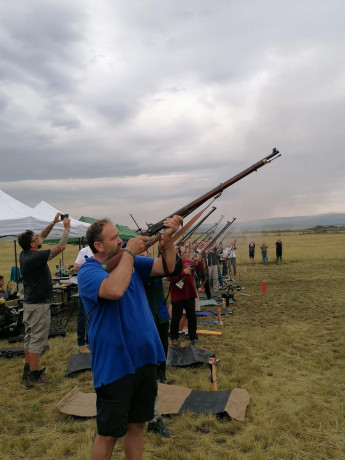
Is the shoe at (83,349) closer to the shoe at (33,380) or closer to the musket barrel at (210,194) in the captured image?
the shoe at (33,380)

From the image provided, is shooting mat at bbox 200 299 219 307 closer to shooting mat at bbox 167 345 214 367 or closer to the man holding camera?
shooting mat at bbox 167 345 214 367

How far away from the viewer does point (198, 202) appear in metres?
4.02

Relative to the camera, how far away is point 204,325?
9.48 m

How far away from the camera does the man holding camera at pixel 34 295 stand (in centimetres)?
535

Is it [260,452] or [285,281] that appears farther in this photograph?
[285,281]

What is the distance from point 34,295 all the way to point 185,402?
275cm

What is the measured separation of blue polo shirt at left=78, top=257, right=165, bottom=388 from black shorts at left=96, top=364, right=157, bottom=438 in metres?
0.07

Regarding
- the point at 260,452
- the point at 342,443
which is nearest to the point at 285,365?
the point at 342,443

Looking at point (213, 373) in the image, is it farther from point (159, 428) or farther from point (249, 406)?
point (159, 428)

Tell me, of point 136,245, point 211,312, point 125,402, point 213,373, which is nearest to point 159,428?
point 213,373

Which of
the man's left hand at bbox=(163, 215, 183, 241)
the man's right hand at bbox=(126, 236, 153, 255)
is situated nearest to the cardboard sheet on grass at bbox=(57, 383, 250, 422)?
the man's left hand at bbox=(163, 215, 183, 241)

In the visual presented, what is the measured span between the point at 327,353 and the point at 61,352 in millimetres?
5345

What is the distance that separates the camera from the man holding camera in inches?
211

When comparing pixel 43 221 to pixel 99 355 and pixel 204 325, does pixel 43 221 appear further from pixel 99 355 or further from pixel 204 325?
pixel 99 355
